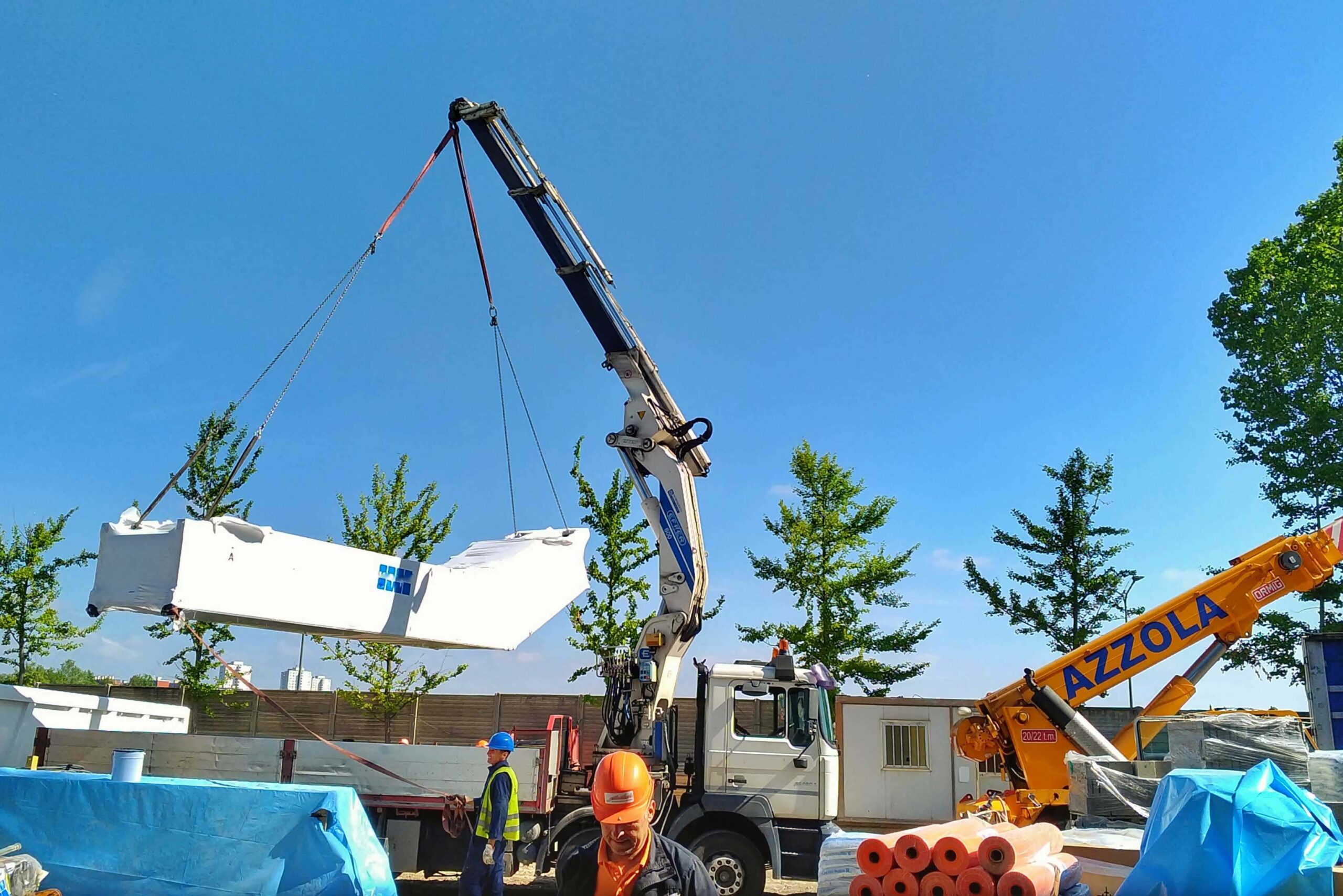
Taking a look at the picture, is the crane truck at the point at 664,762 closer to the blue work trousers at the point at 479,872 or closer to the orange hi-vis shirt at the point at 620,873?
the blue work trousers at the point at 479,872

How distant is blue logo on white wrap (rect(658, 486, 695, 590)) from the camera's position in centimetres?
1168

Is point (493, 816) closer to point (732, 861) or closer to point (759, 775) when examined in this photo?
point (732, 861)

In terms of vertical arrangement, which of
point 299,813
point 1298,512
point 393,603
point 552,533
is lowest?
point 299,813

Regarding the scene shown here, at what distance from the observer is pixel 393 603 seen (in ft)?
32.3

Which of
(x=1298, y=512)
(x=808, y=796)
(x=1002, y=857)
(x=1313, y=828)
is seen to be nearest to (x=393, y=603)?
(x=808, y=796)

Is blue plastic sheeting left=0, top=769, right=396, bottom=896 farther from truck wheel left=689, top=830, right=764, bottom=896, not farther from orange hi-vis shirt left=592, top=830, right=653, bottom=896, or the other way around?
orange hi-vis shirt left=592, top=830, right=653, bottom=896

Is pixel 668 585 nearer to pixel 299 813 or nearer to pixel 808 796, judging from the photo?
pixel 808 796

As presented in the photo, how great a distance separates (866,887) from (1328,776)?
554 centimetres

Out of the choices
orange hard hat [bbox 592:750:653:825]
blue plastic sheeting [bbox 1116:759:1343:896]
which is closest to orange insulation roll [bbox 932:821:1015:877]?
blue plastic sheeting [bbox 1116:759:1343:896]

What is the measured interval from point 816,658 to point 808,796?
1023 cm

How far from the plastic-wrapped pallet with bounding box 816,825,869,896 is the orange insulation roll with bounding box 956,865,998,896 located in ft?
4.55

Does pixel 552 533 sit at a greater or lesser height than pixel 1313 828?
greater

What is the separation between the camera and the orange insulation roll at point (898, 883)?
208 inches

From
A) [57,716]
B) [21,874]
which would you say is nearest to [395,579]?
[21,874]
